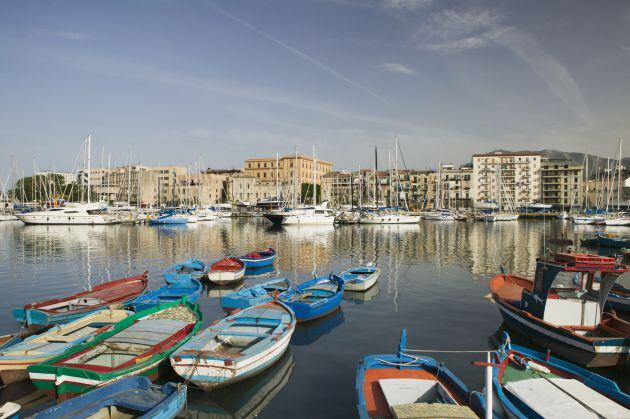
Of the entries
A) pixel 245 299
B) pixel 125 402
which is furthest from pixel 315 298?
pixel 125 402

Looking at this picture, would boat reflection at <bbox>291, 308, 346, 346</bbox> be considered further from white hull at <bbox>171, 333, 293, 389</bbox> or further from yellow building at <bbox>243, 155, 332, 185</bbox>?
yellow building at <bbox>243, 155, 332, 185</bbox>

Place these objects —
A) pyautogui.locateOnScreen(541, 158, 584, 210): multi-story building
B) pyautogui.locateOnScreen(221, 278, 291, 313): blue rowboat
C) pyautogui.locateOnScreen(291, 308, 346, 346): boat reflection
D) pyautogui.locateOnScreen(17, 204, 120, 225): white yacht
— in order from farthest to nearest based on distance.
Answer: pyautogui.locateOnScreen(541, 158, 584, 210): multi-story building → pyautogui.locateOnScreen(17, 204, 120, 225): white yacht → pyautogui.locateOnScreen(221, 278, 291, 313): blue rowboat → pyautogui.locateOnScreen(291, 308, 346, 346): boat reflection

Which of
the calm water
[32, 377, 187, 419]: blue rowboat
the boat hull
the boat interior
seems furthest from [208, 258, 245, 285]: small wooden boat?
the boat hull

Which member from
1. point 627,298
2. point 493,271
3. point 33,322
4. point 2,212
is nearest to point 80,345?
point 33,322

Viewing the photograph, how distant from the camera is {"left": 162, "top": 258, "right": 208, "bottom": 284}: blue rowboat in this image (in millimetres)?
25672

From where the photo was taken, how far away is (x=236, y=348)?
14414 millimetres

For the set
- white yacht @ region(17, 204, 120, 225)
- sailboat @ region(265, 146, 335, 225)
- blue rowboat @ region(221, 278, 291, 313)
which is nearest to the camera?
blue rowboat @ region(221, 278, 291, 313)

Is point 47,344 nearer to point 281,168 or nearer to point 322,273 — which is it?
point 322,273

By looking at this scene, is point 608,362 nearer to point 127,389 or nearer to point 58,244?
point 127,389

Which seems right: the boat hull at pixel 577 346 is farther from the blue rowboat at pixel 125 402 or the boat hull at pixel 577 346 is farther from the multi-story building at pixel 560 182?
the multi-story building at pixel 560 182

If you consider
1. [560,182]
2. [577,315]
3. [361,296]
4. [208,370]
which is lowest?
[361,296]

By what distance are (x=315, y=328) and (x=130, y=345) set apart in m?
8.34

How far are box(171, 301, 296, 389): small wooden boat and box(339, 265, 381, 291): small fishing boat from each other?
29.0 ft

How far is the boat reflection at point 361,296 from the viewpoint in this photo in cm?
2455
